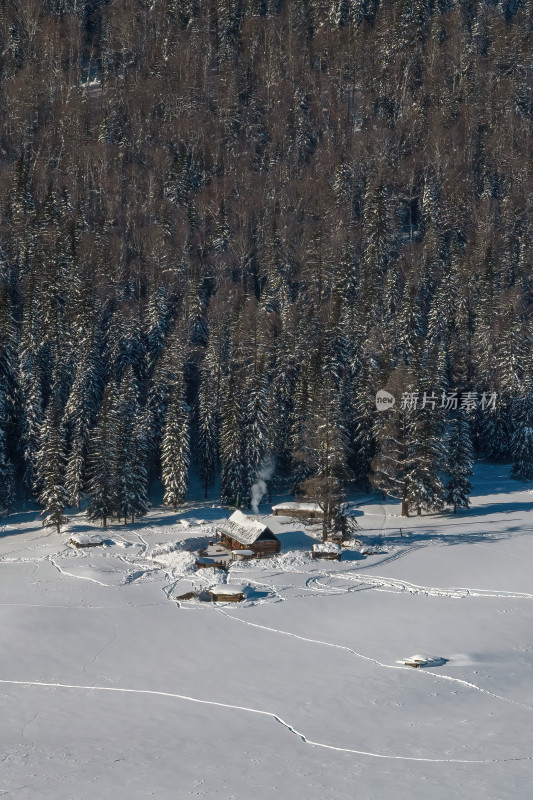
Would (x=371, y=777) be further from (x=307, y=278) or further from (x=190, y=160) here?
(x=190, y=160)

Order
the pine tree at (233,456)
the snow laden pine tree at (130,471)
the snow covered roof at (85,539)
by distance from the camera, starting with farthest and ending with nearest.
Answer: the pine tree at (233,456)
the snow laden pine tree at (130,471)
the snow covered roof at (85,539)

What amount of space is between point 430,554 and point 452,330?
41.8 meters

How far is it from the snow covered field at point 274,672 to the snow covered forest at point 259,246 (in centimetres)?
1002

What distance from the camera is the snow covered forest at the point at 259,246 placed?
214ft

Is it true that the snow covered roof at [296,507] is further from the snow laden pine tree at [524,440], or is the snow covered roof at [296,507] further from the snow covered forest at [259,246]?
the snow laden pine tree at [524,440]

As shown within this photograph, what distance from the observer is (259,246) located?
107 m

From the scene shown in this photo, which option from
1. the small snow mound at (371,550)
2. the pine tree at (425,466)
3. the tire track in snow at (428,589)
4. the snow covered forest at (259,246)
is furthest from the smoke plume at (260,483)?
the tire track in snow at (428,589)

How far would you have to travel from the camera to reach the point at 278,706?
2953 centimetres

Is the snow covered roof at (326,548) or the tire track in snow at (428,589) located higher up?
the snow covered roof at (326,548)

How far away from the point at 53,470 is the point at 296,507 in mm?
17603

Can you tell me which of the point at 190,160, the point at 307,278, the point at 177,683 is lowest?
the point at 177,683

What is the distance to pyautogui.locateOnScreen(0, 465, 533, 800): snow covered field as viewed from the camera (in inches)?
931

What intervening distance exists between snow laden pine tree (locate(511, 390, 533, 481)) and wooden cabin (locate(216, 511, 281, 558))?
26.7m

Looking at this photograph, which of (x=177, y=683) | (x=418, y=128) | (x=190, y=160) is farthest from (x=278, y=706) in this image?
(x=418, y=128)
